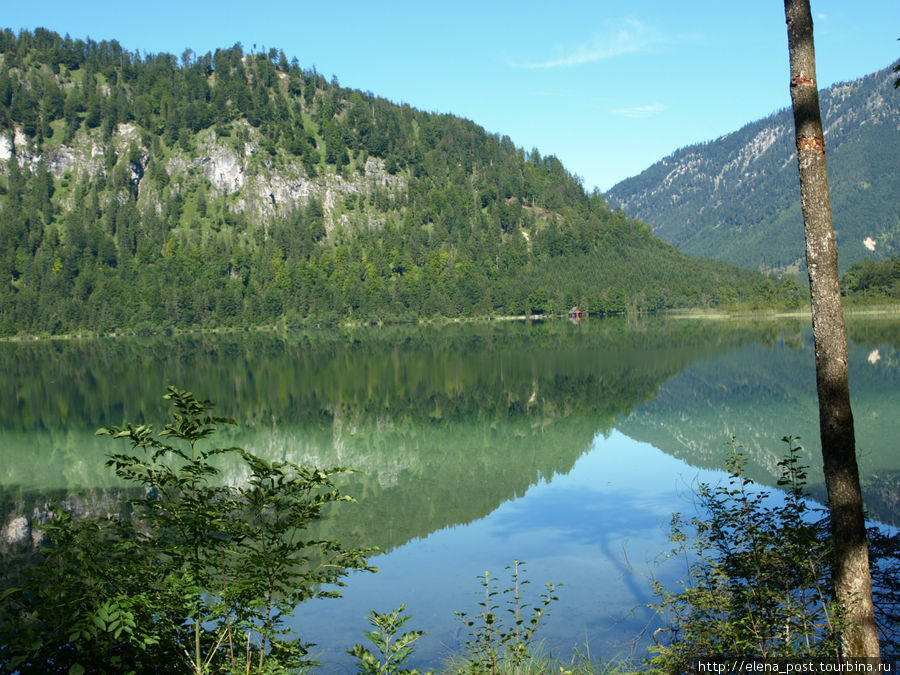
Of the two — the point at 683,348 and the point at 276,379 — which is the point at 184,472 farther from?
the point at 683,348

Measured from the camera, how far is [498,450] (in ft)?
83.9

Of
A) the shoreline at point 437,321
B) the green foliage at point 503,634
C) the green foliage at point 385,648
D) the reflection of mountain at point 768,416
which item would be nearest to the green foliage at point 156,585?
the green foliage at point 385,648

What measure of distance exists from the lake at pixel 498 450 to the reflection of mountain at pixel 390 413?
0.45 feet

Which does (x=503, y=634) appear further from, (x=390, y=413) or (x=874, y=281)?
(x=874, y=281)

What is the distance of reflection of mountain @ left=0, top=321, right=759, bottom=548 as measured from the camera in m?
21.2

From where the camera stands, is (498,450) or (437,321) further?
(437,321)

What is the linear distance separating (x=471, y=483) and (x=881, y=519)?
33.9 ft

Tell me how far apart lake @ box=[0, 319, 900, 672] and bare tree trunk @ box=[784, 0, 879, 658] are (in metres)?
4.39

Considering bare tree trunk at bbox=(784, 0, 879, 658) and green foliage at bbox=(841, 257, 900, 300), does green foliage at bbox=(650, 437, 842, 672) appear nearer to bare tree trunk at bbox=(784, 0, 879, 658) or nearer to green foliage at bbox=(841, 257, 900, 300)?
bare tree trunk at bbox=(784, 0, 879, 658)

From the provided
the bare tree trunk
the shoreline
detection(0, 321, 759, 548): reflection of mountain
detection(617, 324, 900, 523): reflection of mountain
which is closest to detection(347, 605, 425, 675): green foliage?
the bare tree trunk

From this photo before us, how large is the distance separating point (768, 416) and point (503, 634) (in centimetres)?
2511

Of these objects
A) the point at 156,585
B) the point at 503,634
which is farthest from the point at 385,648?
the point at 156,585

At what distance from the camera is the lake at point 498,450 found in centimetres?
1294

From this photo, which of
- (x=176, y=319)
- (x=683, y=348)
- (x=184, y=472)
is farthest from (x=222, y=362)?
(x=176, y=319)
